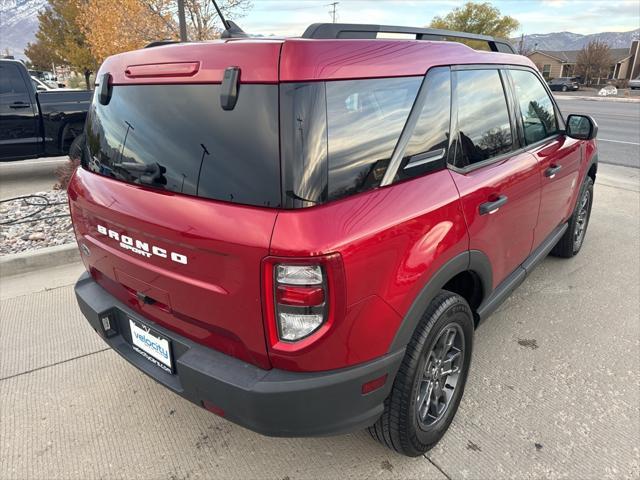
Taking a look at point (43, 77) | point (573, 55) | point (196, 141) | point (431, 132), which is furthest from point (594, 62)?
point (196, 141)

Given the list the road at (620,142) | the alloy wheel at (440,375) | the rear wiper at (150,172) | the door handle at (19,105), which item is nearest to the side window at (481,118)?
the alloy wheel at (440,375)

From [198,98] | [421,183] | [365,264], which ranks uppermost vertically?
[198,98]

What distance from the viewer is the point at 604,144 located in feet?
38.7

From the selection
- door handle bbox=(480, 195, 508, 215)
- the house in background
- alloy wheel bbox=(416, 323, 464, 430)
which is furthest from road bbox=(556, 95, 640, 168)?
the house in background

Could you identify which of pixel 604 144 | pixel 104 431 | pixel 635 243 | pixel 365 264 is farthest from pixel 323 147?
pixel 604 144

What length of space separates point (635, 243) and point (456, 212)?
12.8 feet

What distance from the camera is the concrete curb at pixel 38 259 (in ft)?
13.6

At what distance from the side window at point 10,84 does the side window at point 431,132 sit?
754 centimetres

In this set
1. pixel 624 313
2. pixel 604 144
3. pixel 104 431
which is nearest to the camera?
pixel 104 431

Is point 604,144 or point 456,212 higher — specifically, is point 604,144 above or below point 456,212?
below

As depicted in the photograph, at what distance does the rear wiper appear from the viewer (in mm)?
1825

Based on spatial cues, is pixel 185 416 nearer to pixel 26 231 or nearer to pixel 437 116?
pixel 437 116

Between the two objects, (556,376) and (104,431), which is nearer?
(104,431)

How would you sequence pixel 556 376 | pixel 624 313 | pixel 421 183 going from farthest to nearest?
pixel 624 313 < pixel 556 376 < pixel 421 183
